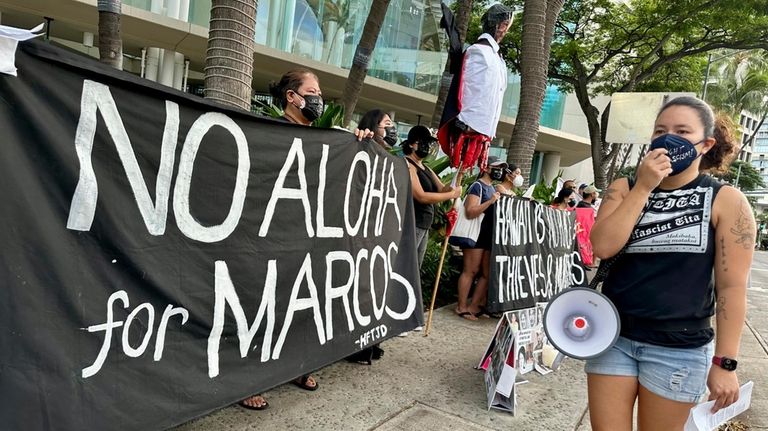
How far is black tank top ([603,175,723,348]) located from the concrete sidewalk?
154 centimetres

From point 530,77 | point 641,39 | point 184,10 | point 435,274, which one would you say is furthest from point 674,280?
point 641,39

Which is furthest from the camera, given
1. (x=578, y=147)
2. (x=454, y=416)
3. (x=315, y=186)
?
(x=578, y=147)

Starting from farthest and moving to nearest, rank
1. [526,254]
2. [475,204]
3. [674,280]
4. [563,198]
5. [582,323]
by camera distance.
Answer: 1. [563,198]
2. [526,254]
3. [475,204]
4. [582,323]
5. [674,280]

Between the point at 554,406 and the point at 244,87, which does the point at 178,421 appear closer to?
the point at 244,87

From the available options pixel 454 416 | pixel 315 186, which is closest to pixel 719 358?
pixel 454 416

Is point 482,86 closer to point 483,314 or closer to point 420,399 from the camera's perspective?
point 420,399

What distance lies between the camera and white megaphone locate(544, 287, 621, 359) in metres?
2.09

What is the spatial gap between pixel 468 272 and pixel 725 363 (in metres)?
3.85

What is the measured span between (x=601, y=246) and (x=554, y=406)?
2035 mm

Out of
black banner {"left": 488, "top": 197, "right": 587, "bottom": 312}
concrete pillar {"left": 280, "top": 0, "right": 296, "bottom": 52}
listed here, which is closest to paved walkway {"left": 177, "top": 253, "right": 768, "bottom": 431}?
black banner {"left": 488, "top": 197, "right": 587, "bottom": 312}

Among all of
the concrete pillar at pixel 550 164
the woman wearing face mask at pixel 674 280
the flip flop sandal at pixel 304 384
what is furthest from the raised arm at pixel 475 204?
the concrete pillar at pixel 550 164

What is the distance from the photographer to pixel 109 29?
4.91 metres

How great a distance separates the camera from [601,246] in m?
2.13

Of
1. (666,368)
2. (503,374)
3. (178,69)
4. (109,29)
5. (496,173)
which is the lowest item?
(503,374)
